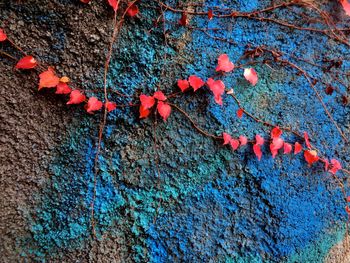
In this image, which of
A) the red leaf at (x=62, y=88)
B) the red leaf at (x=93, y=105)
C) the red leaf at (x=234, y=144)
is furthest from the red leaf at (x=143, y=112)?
the red leaf at (x=234, y=144)

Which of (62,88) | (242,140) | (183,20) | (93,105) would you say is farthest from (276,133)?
(62,88)

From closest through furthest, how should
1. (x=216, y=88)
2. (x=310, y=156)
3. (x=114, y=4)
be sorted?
(x=114, y=4) < (x=216, y=88) < (x=310, y=156)

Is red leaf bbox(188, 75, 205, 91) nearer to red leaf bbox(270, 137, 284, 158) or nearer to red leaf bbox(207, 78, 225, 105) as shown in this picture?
red leaf bbox(207, 78, 225, 105)

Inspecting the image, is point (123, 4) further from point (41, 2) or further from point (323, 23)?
point (323, 23)

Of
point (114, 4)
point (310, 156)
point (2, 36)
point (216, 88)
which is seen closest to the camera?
point (2, 36)

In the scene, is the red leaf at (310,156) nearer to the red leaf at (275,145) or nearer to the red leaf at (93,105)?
the red leaf at (275,145)

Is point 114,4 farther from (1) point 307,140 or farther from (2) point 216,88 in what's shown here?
(1) point 307,140

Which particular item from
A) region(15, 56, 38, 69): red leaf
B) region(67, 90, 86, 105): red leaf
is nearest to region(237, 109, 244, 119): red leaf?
region(67, 90, 86, 105): red leaf
